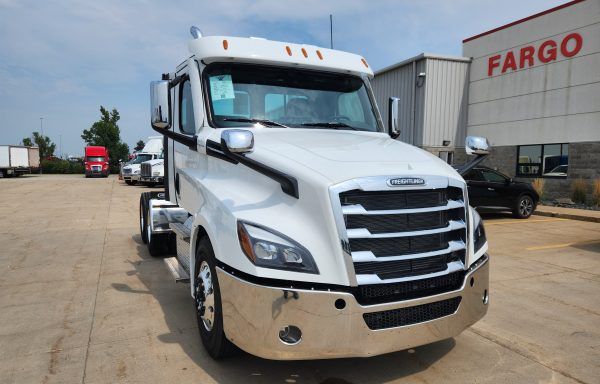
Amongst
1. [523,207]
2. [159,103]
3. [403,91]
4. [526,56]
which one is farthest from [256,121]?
[403,91]

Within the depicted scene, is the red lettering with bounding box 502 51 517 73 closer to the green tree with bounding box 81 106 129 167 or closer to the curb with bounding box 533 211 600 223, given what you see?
the curb with bounding box 533 211 600 223

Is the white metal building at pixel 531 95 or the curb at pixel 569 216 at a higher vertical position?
the white metal building at pixel 531 95

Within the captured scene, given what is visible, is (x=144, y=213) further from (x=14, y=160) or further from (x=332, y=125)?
(x=14, y=160)

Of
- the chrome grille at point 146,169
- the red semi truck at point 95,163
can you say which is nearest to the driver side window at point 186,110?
the chrome grille at point 146,169

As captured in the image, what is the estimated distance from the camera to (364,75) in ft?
16.2

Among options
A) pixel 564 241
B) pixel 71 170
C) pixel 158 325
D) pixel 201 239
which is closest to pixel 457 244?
pixel 201 239

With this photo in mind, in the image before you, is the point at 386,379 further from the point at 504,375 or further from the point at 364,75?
the point at 364,75

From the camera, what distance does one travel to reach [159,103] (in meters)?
4.24

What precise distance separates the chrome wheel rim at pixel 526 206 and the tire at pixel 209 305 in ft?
36.3

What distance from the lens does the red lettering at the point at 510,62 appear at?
17.2m

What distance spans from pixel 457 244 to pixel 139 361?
2.58 meters

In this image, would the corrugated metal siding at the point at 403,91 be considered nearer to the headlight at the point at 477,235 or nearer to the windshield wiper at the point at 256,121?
the windshield wiper at the point at 256,121

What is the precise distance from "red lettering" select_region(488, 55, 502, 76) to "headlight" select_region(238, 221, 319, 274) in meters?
18.0

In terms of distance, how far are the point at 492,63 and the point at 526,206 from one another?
8286 millimetres
